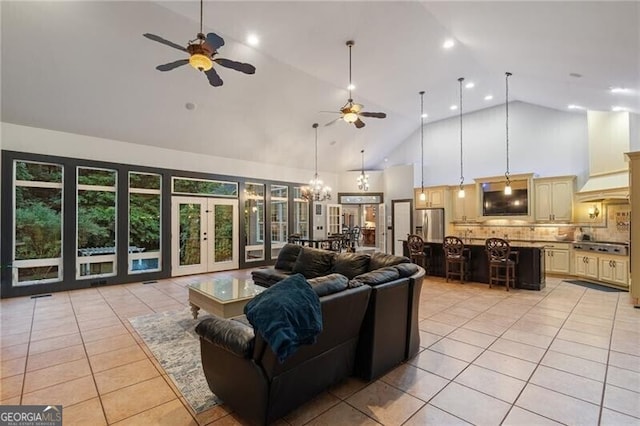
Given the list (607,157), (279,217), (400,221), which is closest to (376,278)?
(607,157)

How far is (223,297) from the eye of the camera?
11.7 feet

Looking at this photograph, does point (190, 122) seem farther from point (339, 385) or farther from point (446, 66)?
point (339, 385)

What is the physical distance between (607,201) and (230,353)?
321 inches

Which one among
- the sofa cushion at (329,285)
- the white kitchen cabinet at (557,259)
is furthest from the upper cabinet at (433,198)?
the sofa cushion at (329,285)

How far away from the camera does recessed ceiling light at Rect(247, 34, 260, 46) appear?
4.93 meters

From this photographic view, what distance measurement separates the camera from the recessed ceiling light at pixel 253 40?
493cm

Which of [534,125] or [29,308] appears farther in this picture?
[534,125]

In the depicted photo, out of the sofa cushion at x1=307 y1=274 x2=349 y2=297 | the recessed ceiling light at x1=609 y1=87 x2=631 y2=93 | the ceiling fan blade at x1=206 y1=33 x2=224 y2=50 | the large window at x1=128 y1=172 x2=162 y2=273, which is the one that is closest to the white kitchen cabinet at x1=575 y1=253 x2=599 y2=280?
the recessed ceiling light at x1=609 y1=87 x2=631 y2=93

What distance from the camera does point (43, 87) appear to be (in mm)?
5023

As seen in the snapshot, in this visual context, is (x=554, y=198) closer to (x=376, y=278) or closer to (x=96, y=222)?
(x=376, y=278)

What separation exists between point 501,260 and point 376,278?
4.48m

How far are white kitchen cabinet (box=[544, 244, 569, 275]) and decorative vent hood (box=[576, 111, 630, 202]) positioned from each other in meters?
1.19

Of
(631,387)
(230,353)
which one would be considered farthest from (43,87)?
(631,387)

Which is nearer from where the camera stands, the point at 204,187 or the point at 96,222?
the point at 96,222
